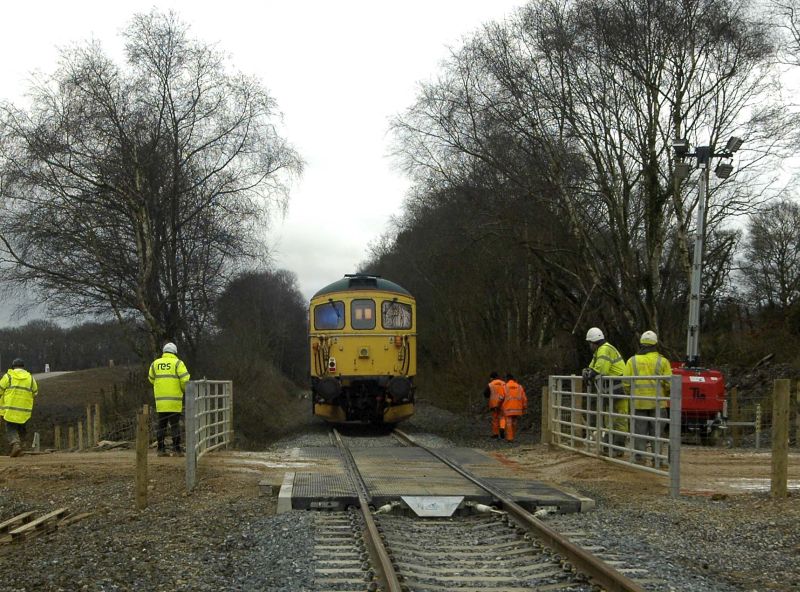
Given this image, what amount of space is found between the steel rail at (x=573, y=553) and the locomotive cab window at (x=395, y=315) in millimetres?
9950

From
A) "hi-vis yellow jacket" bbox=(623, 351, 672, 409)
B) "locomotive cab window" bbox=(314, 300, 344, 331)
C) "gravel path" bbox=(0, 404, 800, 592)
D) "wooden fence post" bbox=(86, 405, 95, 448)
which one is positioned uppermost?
"locomotive cab window" bbox=(314, 300, 344, 331)

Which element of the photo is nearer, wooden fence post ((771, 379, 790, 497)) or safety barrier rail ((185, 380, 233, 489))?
wooden fence post ((771, 379, 790, 497))

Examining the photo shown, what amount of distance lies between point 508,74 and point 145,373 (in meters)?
13.4

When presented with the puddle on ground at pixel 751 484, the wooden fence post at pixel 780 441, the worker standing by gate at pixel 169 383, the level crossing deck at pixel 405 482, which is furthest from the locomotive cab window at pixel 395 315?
the wooden fence post at pixel 780 441

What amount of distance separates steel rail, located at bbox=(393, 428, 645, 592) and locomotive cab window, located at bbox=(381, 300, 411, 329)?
32.6 feet

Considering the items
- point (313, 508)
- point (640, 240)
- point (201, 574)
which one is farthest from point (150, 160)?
point (201, 574)

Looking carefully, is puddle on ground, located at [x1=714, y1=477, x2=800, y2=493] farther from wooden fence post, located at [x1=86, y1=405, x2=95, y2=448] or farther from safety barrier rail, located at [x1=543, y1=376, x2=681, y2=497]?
wooden fence post, located at [x1=86, y1=405, x2=95, y2=448]

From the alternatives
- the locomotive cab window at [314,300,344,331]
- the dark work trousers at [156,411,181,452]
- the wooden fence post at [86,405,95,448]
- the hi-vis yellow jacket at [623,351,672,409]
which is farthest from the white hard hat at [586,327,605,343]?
the wooden fence post at [86,405,95,448]

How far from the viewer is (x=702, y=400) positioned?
677 inches

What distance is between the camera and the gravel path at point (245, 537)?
6.03 meters

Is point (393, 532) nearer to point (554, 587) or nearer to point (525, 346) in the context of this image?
point (554, 587)

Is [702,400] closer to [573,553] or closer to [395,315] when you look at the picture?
[395,315]

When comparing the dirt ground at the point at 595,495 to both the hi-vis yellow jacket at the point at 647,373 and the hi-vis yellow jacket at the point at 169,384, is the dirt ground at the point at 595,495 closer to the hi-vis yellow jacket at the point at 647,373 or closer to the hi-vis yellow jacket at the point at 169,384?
the hi-vis yellow jacket at the point at 169,384

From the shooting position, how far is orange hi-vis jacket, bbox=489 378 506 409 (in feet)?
59.5
